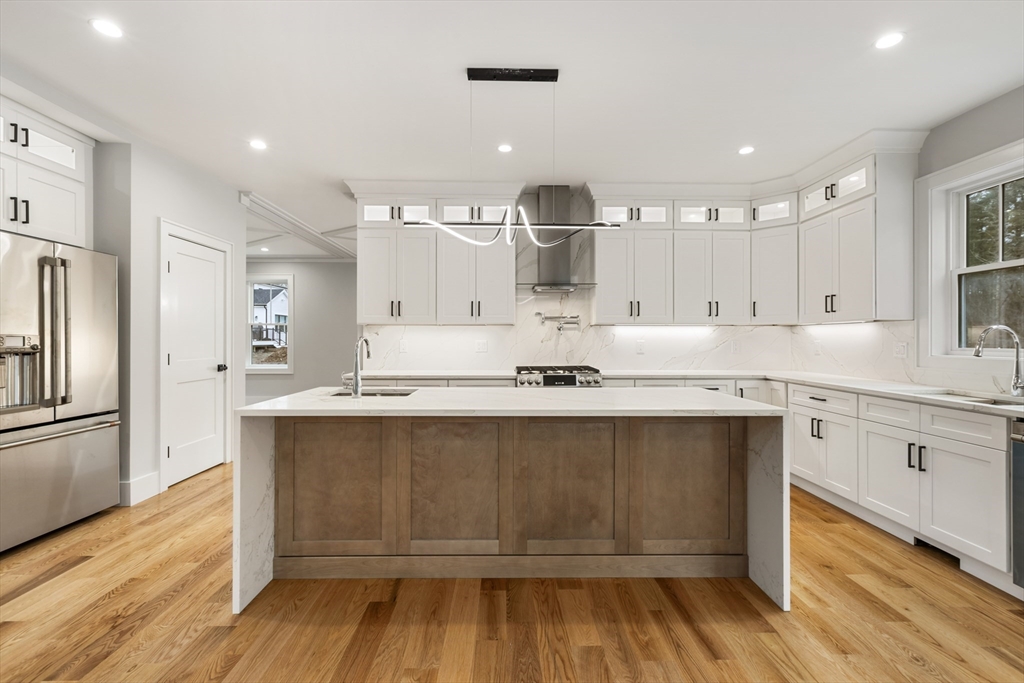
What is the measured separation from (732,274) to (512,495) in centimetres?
342

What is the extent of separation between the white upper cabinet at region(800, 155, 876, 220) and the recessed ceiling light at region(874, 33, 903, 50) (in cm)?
133

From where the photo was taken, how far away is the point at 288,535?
254 cm

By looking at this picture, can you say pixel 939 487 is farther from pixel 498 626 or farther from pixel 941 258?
pixel 498 626

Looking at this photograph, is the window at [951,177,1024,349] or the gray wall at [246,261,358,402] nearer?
the window at [951,177,1024,349]

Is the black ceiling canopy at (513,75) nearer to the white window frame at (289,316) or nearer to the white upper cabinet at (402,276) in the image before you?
the white upper cabinet at (402,276)

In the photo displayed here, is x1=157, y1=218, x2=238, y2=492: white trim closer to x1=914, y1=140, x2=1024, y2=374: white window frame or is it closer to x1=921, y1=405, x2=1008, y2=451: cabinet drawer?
x1=921, y1=405, x2=1008, y2=451: cabinet drawer

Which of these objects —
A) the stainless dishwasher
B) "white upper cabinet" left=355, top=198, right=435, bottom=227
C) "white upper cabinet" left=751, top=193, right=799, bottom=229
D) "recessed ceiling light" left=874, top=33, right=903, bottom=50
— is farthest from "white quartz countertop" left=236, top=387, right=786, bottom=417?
"white upper cabinet" left=751, top=193, right=799, bottom=229

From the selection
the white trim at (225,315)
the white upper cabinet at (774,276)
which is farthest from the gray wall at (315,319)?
the white upper cabinet at (774,276)

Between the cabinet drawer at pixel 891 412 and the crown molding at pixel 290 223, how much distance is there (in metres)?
5.57

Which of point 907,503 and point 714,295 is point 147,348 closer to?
point 714,295

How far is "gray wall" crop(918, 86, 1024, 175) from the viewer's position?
9.73 ft

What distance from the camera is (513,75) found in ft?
9.14

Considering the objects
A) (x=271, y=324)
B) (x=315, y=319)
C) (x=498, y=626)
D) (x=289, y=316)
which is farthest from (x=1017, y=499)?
(x=271, y=324)

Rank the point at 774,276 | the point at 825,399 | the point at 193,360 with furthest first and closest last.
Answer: the point at 774,276
the point at 193,360
the point at 825,399
